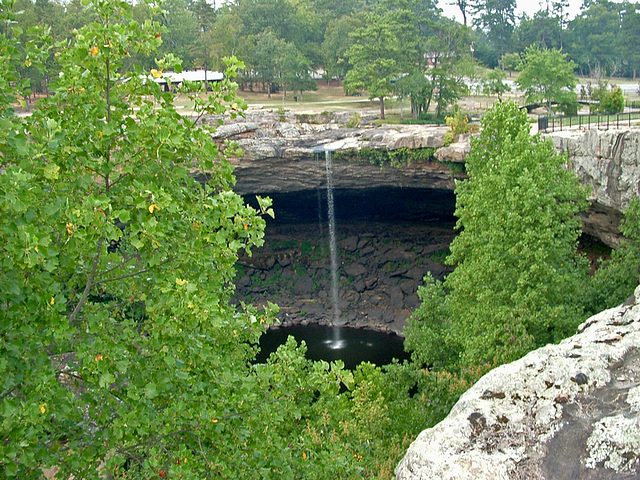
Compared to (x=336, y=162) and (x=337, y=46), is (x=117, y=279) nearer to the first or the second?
(x=336, y=162)

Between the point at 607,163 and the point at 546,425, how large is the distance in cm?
1477

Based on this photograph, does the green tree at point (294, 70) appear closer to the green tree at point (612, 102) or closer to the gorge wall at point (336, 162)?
the gorge wall at point (336, 162)

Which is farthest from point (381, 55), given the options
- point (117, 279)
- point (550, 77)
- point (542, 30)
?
point (117, 279)

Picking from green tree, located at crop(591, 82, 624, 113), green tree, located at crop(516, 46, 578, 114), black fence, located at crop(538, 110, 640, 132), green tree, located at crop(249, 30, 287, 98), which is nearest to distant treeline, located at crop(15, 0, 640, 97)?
green tree, located at crop(249, 30, 287, 98)

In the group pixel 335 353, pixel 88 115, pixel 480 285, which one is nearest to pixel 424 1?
pixel 335 353

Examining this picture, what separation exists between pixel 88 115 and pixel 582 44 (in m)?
57.6

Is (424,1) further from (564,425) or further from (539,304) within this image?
(564,425)

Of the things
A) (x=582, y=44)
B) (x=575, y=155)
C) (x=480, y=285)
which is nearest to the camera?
(x=480, y=285)

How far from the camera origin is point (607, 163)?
19.4 meters

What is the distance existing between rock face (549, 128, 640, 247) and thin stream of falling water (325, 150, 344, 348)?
40.5 ft

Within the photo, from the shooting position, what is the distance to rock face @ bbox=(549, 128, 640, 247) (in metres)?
18.4

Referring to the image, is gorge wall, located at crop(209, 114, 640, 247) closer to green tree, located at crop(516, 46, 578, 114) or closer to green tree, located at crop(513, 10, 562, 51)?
green tree, located at crop(516, 46, 578, 114)

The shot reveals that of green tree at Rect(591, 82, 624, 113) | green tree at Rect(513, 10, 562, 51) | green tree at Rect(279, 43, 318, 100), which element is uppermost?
green tree at Rect(513, 10, 562, 51)

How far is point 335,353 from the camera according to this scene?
2978 centimetres
